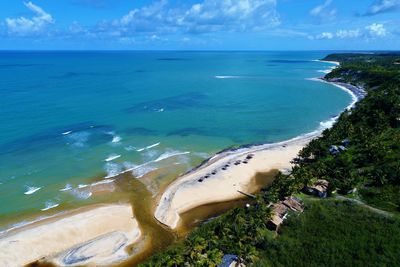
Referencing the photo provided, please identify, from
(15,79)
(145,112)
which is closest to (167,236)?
(145,112)

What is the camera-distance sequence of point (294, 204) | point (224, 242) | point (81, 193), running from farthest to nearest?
point (81, 193) < point (294, 204) < point (224, 242)

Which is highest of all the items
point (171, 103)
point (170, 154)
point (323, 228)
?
point (323, 228)

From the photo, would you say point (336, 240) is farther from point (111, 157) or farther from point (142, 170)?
point (111, 157)

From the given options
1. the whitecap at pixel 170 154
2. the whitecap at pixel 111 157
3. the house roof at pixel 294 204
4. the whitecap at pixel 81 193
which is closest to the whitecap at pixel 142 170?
the whitecap at pixel 170 154

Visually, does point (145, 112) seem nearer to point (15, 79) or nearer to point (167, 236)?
point (167, 236)

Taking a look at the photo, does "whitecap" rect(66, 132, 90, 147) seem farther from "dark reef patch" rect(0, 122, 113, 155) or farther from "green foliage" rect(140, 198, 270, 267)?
"green foliage" rect(140, 198, 270, 267)

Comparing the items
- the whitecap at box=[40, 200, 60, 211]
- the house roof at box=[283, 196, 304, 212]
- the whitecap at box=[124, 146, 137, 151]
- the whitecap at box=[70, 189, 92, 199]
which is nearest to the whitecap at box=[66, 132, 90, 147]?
the whitecap at box=[124, 146, 137, 151]

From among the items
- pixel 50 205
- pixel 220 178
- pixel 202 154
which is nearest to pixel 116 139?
pixel 202 154

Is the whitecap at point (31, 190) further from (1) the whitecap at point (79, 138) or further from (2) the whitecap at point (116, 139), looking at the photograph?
(2) the whitecap at point (116, 139)
